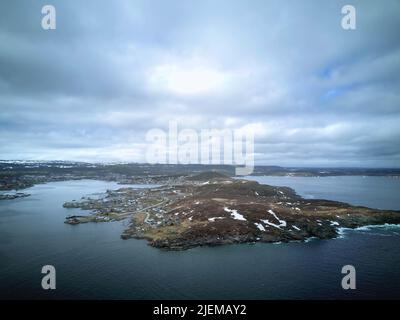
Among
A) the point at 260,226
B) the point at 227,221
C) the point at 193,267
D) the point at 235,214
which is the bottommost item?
the point at 193,267

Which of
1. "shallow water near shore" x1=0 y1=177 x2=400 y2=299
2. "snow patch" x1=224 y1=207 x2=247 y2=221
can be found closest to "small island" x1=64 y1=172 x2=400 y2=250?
"snow patch" x1=224 y1=207 x2=247 y2=221

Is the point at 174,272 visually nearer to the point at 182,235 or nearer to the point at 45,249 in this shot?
the point at 182,235

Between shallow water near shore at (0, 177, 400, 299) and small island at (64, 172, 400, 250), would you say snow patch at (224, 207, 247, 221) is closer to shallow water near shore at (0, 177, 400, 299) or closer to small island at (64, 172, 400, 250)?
small island at (64, 172, 400, 250)

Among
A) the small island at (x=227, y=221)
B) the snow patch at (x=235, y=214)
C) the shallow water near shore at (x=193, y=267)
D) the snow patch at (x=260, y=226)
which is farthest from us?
the snow patch at (x=235, y=214)

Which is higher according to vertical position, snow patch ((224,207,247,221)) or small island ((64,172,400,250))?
snow patch ((224,207,247,221))

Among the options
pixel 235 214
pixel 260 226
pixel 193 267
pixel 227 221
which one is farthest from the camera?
pixel 235 214

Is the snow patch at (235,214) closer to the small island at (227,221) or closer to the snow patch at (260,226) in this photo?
the small island at (227,221)

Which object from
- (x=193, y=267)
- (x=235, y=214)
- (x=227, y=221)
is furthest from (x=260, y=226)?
(x=193, y=267)

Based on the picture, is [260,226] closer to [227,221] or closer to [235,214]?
[227,221]

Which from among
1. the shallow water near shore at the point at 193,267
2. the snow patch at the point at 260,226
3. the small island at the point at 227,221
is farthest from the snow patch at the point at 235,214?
the shallow water near shore at the point at 193,267
